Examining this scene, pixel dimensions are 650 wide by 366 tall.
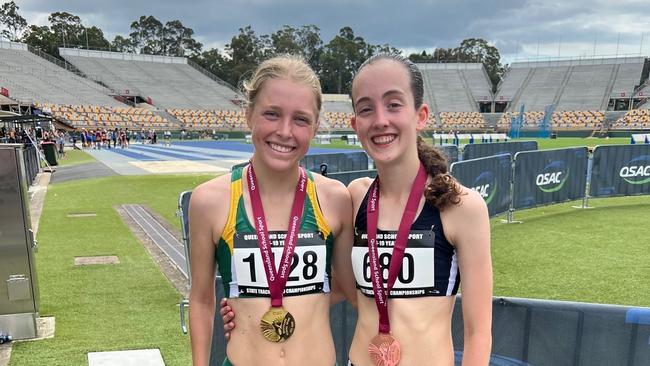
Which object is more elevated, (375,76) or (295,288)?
(375,76)

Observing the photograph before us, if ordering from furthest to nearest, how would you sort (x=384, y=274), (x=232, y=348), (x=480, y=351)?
1. (x=232, y=348)
2. (x=384, y=274)
3. (x=480, y=351)

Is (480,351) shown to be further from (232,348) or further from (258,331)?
(232,348)

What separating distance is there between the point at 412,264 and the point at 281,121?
31.8 inches

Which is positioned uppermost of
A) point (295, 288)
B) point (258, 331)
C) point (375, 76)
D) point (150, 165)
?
point (375, 76)

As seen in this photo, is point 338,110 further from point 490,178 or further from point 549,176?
point 490,178

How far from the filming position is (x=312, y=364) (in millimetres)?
2018

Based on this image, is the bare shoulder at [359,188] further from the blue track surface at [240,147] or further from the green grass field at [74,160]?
the green grass field at [74,160]

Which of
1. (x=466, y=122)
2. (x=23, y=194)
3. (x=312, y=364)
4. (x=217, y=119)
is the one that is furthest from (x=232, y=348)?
(x=466, y=122)

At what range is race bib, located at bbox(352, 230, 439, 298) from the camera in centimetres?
188

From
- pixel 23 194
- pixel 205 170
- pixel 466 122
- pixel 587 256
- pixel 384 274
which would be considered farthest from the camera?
pixel 466 122

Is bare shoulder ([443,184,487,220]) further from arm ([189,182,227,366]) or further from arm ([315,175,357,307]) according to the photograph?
arm ([189,182,227,366])

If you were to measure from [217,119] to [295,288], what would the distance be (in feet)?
204

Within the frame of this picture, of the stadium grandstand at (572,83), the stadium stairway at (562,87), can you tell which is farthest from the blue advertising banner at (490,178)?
the stadium stairway at (562,87)

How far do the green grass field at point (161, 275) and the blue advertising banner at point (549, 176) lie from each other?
446 millimetres
